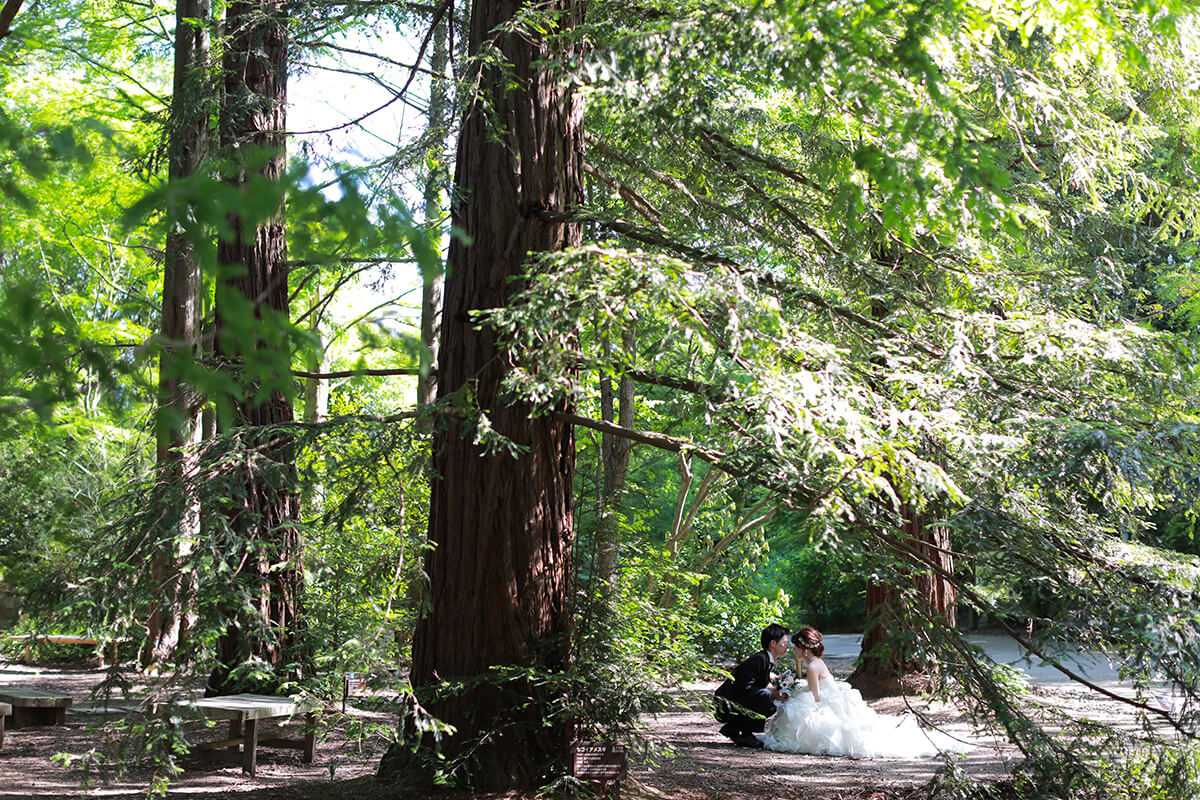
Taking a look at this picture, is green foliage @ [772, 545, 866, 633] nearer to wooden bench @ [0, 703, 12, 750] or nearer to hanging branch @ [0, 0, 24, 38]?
wooden bench @ [0, 703, 12, 750]

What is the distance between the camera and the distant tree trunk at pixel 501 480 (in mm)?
5547

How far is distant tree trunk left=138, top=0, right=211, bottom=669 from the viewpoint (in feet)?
7.98

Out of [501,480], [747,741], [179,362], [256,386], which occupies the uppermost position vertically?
[256,386]

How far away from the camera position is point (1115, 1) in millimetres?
4730

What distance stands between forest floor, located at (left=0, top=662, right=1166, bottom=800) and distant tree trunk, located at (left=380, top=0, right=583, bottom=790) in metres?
0.42

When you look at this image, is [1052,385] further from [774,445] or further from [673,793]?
[673,793]

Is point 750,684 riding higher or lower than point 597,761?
lower

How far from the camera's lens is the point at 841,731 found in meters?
8.44

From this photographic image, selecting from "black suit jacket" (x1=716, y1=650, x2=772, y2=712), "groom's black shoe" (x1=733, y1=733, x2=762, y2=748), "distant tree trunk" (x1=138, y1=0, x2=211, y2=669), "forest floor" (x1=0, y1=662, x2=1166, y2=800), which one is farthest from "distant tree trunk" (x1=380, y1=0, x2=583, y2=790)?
"black suit jacket" (x1=716, y1=650, x2=772, y2=712)

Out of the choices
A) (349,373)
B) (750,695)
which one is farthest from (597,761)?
(750,695)

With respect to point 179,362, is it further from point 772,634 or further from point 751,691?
point 772,634

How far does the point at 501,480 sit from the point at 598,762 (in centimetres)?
162

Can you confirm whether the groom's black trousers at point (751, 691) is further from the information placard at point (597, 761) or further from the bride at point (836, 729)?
the information placard at point (597, 761)

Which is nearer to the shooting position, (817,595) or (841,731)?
(841,731)
